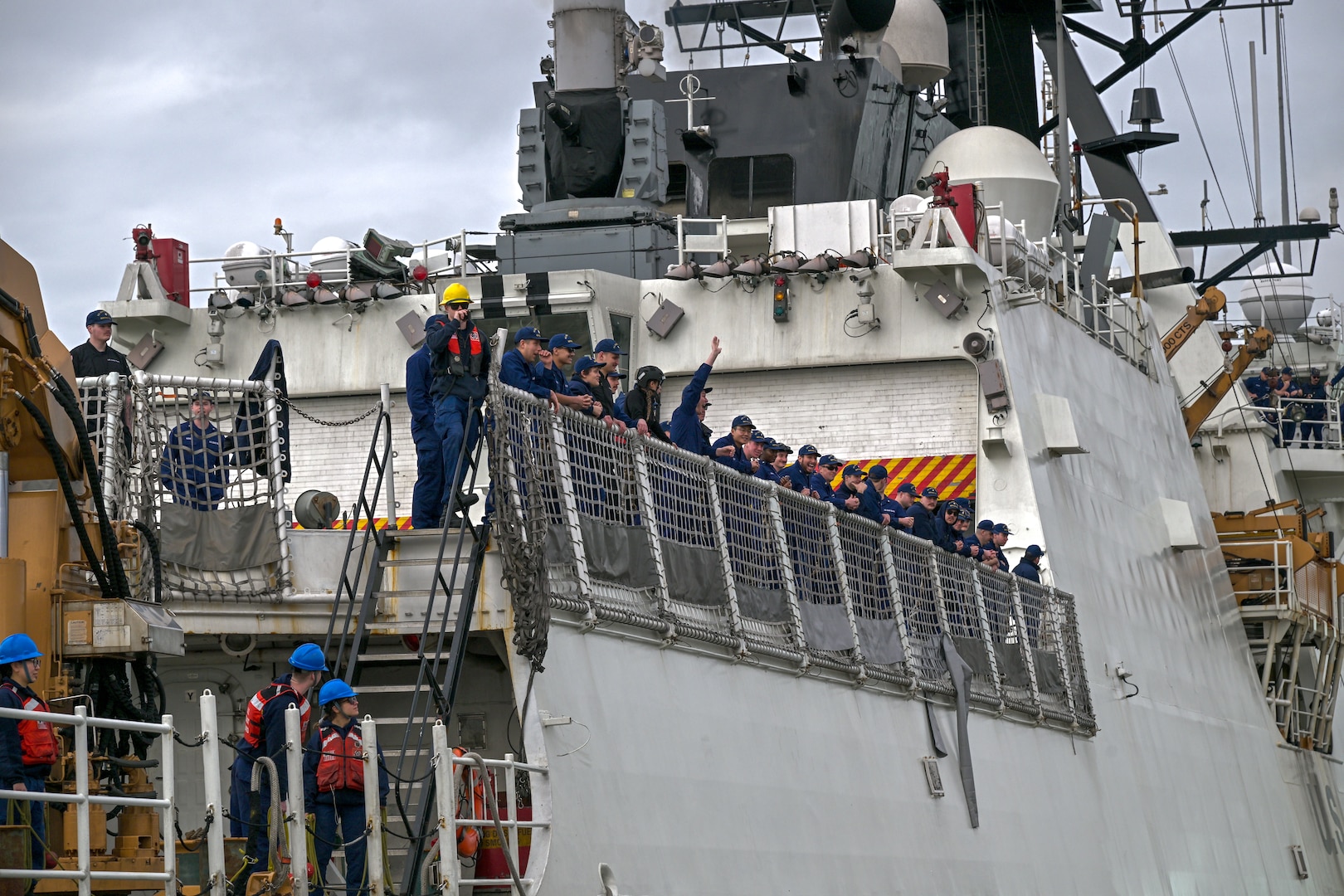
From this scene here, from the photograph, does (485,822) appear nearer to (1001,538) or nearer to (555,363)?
(555,363)

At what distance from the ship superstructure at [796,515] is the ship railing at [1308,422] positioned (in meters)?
0.42

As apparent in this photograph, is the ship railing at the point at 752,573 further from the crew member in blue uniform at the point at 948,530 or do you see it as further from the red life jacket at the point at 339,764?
the red life jacket at the point at 339,764

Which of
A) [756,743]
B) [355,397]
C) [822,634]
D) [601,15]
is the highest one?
[601,15]

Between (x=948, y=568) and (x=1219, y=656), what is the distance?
8.01 meters

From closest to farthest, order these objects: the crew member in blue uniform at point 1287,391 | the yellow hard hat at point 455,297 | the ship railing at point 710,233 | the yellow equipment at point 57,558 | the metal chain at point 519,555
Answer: the yellow equipment at point 57,558 < the metal chain at point 519,555 < the yellow hard hat at point 455,297 < the ship railing at point 710,233 < the crew member in blue uniform at point 1287,391

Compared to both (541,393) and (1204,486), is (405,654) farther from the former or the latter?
(1204,486)

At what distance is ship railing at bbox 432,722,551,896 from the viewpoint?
8.30 meters

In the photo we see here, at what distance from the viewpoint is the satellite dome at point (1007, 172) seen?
21422 mm

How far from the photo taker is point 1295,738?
76.1ft

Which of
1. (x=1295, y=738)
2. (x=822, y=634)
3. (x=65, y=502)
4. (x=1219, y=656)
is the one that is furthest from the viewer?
(x=1295, y=738)

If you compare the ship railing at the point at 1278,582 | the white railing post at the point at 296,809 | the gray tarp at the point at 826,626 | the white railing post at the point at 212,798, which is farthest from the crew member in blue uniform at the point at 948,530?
the white railing post at the point at 212,798

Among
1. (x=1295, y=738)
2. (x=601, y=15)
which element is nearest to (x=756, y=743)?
(x=601, y=15)

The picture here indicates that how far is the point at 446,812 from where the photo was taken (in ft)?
27.2

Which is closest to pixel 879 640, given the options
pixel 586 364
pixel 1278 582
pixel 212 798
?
pixel 586 364
